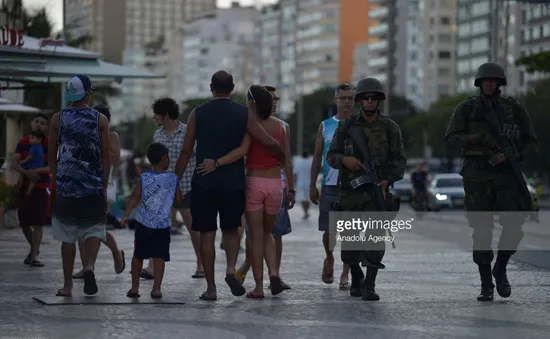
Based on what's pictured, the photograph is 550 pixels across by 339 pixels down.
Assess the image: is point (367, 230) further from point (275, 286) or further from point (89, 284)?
point (89, 284)

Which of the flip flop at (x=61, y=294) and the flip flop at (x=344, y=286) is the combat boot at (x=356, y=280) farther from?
the flip flop at (x=61, y=294)


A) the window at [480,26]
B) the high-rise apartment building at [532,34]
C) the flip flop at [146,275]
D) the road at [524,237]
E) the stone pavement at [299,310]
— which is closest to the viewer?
the stone pavement at [299,310]

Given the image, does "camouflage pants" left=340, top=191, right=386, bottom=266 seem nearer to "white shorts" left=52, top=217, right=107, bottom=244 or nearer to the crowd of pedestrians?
the crowd of pedestrians

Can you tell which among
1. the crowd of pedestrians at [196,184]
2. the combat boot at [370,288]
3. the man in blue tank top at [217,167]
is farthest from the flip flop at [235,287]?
the combat boot at [370,288]

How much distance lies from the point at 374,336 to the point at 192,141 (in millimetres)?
3339

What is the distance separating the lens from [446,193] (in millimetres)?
51000

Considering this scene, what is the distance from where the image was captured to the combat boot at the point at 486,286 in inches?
508

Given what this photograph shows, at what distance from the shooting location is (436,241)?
81.7 feet

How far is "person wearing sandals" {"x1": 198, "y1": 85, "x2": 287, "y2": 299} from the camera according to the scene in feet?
43.3

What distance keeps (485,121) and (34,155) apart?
664 centimetres

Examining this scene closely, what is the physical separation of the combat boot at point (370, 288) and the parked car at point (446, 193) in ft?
117

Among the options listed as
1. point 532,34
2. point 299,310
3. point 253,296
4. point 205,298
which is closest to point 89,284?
point 205,298

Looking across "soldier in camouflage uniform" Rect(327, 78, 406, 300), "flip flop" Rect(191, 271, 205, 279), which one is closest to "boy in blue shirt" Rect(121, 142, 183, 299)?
"soldier in camouflage uniform" Rect(327, 78, 406, 300)

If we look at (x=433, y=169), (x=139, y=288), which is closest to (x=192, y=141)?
(x=139, y=288)
